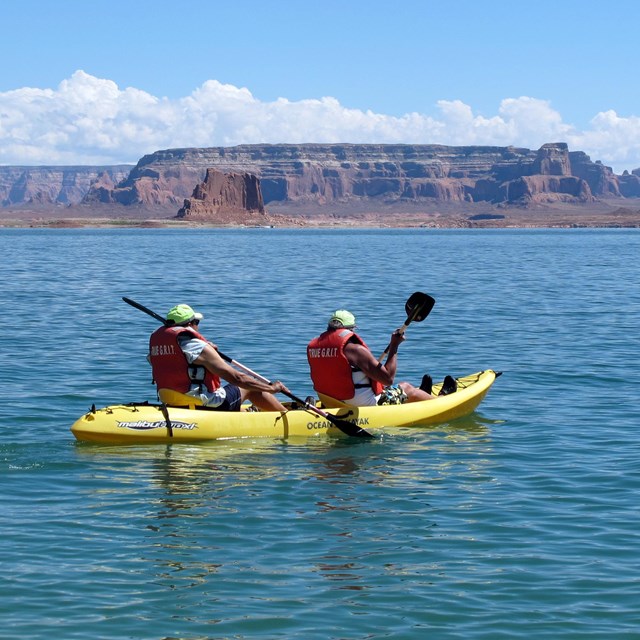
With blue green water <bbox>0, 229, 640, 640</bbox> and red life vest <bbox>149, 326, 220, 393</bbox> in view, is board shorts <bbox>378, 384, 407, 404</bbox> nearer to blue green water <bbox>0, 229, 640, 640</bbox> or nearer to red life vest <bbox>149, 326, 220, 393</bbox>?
blue green water <bbox>0, 229, 640, 640</bbox>

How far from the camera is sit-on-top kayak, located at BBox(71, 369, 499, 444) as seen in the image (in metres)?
12.0

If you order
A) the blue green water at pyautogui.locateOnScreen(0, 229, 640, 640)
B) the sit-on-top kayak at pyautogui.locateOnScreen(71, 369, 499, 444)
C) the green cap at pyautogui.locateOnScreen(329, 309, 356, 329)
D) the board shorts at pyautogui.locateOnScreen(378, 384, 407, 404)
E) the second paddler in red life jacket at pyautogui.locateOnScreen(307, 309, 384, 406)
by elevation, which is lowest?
the blue green water at pyautogui.locateOnScreen(0, 229, 640, 640)

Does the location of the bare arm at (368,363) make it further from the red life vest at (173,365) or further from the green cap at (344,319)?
the red life vest at (173,365)

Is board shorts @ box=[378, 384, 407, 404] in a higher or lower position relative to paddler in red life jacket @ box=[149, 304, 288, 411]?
lower

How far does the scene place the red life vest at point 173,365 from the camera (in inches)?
466

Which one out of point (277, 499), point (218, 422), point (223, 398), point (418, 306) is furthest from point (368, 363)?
point (277, 499)

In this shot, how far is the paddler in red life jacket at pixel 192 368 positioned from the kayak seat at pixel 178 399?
11 mm

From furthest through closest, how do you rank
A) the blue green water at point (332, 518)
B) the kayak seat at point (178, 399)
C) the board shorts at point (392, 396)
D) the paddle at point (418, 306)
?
the paddle at point (418, 306) < the board shorts at point (392, 396) < the kayak seat at point (178, 399) < the blue green water at point (332, 518)

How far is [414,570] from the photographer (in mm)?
8258

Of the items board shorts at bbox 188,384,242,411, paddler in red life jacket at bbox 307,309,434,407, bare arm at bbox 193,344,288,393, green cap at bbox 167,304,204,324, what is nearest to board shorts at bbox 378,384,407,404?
paddler in red life jacket at bbox 307,309,434,407

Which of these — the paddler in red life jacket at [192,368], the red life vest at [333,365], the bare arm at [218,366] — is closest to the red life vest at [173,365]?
the paddler in red life jacket at [192,368]

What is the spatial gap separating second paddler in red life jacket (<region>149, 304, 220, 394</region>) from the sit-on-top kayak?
275 millimetres

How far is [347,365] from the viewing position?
12680mm

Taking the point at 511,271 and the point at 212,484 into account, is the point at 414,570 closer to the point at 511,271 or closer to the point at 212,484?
the point at 212,484
